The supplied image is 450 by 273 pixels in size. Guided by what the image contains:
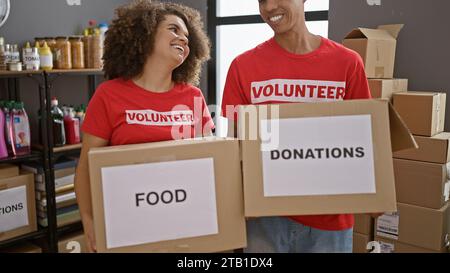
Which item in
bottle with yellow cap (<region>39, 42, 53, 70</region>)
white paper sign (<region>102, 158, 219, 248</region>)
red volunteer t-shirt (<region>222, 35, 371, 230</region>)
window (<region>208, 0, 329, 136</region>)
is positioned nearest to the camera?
white paper sign (<region>102, 158, 219, 248</region>)

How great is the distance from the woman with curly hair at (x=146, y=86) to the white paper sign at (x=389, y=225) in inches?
53.3

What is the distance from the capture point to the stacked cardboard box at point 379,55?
2.28 metres

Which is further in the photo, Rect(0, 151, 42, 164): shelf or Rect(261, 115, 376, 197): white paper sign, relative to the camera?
Rect(0, 151, 42, 164): shelf

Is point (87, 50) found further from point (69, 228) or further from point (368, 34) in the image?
point (368, 34)

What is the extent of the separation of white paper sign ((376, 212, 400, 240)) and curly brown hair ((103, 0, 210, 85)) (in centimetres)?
142

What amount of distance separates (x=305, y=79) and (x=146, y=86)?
1.65 feet

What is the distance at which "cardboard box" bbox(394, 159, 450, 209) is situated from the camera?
220cm

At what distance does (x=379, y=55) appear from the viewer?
7.75 ft

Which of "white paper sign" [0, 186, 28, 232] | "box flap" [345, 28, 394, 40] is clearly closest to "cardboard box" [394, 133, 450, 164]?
"box flap" [345, 28, 394, 40]

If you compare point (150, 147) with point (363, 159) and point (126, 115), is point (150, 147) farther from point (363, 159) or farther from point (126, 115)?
point (363, 159)

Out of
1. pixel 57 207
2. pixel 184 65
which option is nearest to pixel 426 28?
pixel 184 65

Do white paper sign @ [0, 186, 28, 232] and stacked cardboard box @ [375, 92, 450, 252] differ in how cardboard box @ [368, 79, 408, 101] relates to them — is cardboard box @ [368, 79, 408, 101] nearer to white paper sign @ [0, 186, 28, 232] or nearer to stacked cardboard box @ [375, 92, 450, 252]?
stacked cardboard box @ [375, 92, 450, 252]

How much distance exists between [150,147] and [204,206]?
0.20 metres
